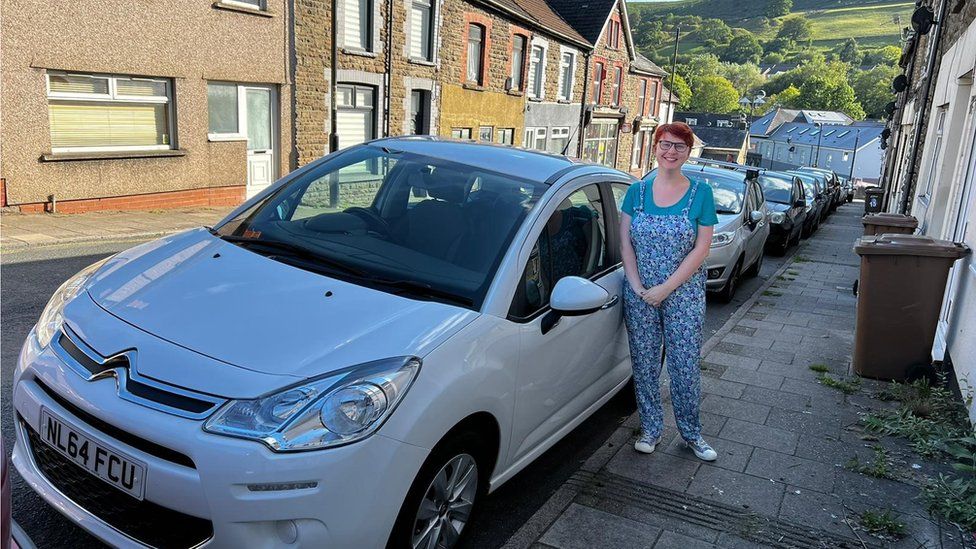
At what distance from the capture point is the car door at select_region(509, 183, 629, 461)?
325cm

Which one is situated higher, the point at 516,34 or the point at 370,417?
the point at 516,34

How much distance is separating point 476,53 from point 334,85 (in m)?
7.98

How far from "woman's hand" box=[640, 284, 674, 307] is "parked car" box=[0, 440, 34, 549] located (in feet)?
10.3

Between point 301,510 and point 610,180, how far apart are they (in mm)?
2931

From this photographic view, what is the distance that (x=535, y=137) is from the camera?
28.8m

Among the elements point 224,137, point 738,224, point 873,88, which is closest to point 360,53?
point 224,137

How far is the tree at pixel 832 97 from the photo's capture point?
475 feet

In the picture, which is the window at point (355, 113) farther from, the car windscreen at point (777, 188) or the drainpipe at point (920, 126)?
the drainpipe at point (920, 126)

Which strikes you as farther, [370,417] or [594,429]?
[594,429]

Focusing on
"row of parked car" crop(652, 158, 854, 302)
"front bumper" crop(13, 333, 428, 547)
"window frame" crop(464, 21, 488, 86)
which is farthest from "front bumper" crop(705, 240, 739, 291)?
"window frame" crop(464, 21, 488, 86)

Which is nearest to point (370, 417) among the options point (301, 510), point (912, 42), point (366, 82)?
point (301, 510)

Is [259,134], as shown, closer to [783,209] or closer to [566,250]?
[783,209]

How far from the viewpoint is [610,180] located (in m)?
4.43

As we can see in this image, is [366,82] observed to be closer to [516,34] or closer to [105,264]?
[516,34]
